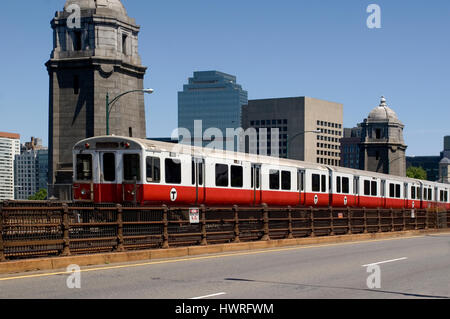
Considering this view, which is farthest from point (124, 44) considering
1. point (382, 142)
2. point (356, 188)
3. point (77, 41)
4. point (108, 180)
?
point (382, 142)

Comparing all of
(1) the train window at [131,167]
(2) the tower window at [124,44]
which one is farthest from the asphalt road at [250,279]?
(2) the tower window at [124,44]

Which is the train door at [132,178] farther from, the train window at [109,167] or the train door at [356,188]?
the train door at [356,188]

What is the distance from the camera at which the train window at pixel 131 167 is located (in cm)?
2712

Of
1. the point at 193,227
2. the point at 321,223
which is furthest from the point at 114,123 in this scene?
the point at 193,227

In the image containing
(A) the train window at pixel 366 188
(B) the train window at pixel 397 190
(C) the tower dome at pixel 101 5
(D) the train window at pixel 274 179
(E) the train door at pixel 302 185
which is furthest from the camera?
(C) the tower dome at pixel 101 5

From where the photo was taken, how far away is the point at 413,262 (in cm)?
1870

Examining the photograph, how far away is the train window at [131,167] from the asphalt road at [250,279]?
7.58 metres

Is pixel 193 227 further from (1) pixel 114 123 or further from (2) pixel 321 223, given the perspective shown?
(1) pixel 114 123

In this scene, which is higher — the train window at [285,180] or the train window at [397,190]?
the train window at [285,180]

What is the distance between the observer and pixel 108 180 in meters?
28.0

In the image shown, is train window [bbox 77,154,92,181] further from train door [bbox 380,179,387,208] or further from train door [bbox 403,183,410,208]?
train door [bbox 403,183,410,208]

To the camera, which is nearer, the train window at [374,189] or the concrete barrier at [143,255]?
the concrete barrier at [143,255]

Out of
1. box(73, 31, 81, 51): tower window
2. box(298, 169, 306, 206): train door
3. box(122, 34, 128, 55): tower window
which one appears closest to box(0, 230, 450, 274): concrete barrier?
box(298, 169, 306, 206): train door
